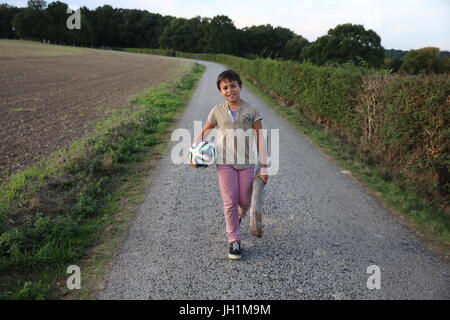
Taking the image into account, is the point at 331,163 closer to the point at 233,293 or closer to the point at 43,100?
the point at 233,293

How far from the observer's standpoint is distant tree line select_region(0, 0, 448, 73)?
221 feet

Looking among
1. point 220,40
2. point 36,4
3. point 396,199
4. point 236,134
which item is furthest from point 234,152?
point 36,4

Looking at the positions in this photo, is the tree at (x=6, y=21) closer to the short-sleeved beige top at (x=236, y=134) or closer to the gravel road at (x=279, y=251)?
the gravel road at (x=279, y=251)

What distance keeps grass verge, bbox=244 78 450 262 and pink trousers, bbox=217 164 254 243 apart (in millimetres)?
2317

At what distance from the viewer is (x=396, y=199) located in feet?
17.6

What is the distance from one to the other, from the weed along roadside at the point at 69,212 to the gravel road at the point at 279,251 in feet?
0.96

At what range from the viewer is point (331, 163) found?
294 inches

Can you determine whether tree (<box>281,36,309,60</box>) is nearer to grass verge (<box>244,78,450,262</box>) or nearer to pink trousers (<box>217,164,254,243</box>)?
grass verge (<box>244,78,450,262</box>)

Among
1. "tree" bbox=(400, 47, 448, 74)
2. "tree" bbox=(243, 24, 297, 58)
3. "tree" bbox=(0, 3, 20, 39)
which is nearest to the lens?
"tree" bbox=(400, 47, 448, 74)

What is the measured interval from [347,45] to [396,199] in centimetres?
6563

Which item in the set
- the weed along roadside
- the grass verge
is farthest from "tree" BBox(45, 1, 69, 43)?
the grass verge

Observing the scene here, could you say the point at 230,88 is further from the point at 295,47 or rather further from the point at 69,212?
the point at 295,47

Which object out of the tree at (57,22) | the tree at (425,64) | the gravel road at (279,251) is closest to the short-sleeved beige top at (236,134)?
the gravel road at (279,251)

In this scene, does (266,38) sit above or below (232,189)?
above
